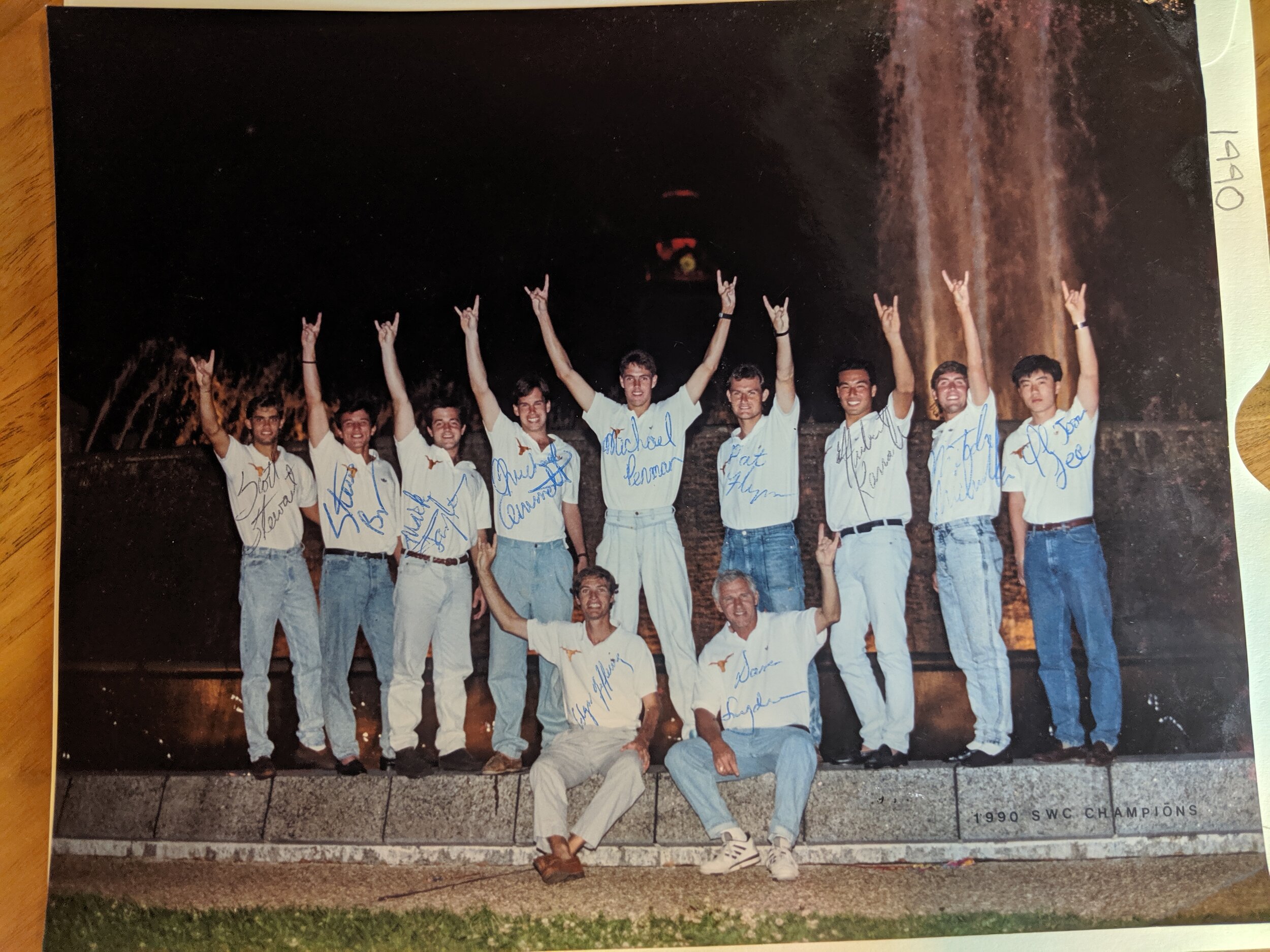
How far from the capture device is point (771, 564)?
2688mm

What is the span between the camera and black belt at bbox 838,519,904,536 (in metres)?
2.70

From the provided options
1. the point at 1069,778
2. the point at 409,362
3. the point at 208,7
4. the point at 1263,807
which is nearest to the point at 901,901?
the point at 1069,778

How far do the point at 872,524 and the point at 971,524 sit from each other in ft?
0.99

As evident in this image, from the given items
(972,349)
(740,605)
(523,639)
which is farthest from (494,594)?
(972,349)

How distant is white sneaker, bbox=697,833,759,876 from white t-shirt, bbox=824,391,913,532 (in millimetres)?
970

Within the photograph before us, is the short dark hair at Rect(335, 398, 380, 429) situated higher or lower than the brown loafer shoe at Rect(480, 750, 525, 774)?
higher

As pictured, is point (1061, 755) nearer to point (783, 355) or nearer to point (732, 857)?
point (732, 857)

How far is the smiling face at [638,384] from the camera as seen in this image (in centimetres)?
273

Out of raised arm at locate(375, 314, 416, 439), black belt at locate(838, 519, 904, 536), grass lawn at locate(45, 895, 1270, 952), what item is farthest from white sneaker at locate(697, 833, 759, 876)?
raised arm at locate(375, 314, 416, 439)

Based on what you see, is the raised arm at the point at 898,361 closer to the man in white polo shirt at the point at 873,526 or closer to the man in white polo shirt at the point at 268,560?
the man in white polo shirt at the point at 873,526

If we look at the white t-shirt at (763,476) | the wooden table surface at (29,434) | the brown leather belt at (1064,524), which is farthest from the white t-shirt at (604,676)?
the wooden table surface at (29,434)

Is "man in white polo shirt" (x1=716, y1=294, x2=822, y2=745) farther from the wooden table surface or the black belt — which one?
the wooden table surface

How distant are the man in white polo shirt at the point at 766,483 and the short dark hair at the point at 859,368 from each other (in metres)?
0.15

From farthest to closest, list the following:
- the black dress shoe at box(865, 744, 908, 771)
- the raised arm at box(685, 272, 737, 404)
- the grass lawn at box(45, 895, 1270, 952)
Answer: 1. the raised arm at box(685, 272, 737, 404)
2. the black dress shoe at box(865, 744, 908, 771)
3. the grass lawn at box(45, 895, 1270, 952)
